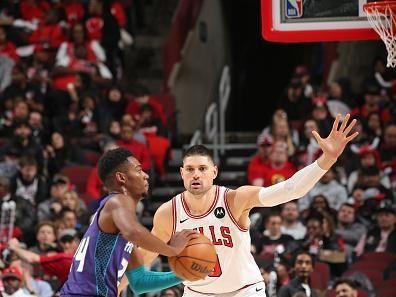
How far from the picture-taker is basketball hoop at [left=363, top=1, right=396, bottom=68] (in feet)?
29.6

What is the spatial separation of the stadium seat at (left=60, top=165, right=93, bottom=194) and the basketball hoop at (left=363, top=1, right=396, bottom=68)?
643 centimetres

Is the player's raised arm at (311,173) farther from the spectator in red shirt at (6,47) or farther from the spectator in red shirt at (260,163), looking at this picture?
the spectator in red shirt at (6,47)

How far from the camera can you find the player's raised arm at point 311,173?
8070 mm

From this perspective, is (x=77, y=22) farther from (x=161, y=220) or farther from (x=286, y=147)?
(x=161, y=220)

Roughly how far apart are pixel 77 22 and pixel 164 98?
5.40ft

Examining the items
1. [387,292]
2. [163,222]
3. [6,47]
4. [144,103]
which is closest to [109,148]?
[144,103]

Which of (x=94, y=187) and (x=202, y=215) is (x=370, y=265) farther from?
(x=202, y=215)

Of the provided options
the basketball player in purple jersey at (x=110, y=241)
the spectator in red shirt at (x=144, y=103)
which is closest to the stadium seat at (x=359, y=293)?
the basketball player in purple jersey at (x=110, y=241)

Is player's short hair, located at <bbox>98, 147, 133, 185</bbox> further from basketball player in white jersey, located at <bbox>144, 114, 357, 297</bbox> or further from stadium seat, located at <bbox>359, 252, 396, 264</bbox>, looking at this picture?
stadium seat, located at <bbox>359, 252, 396, 264</bbox>

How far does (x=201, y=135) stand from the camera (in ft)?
56.4

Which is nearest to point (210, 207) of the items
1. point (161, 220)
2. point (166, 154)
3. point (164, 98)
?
point (161, 220)

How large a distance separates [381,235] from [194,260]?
587cm

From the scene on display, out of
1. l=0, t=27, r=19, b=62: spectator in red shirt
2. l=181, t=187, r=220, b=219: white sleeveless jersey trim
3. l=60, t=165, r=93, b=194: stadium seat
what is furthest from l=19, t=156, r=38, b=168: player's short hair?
l=181, t=187, r=220, b=219: white sleeveless jersey trim

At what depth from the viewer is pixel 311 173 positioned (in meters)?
8.10
